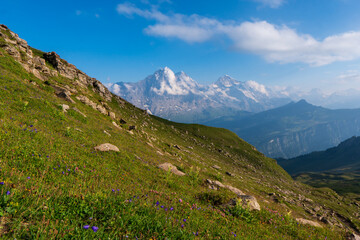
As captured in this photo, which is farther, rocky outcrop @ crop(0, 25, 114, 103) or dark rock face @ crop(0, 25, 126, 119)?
rocky outcrop @ crop(0, 25, 114, 103)

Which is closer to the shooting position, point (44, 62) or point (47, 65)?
point (44, 62)

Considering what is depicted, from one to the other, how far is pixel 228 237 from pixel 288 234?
5.36 m

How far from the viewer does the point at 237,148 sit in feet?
331

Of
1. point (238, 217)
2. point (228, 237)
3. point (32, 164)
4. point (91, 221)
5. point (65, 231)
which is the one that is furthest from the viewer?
point (238, 217)

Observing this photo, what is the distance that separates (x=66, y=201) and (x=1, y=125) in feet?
30.2

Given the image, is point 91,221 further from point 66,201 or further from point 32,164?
point 32,164

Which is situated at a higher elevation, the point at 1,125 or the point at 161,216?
→ the point at 1,125

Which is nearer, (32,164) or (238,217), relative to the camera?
(32,164)

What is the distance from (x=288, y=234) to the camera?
9.12 meters

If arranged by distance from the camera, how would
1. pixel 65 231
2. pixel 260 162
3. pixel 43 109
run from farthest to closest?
pixel 260 162
pixel 43 109
pixel 65 231

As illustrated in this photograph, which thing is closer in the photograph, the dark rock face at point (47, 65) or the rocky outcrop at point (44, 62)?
the dark rock face at point (47, 65)

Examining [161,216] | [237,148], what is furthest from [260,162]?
[161,216]

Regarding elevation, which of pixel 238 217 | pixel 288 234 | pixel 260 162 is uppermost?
pixel 238 217

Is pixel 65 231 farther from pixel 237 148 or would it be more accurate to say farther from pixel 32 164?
pixel 237 148
